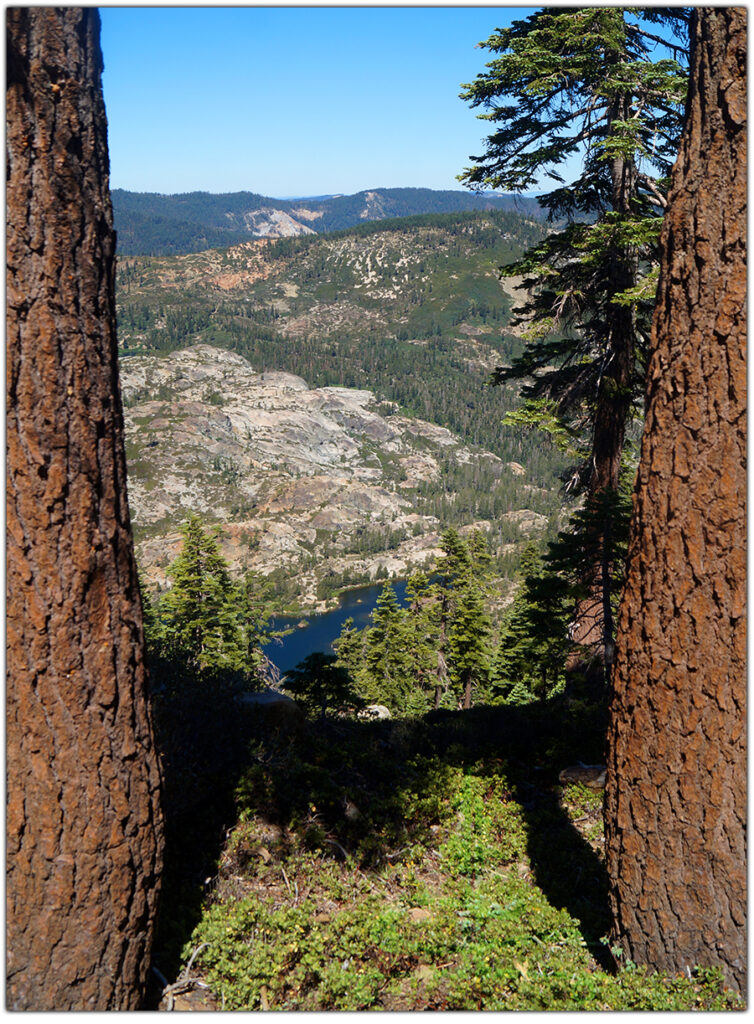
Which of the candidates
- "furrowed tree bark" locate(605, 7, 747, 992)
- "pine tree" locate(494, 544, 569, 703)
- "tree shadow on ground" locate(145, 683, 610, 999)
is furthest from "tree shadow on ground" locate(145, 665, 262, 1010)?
"pine tree" locate(494, 544, 569, 703)

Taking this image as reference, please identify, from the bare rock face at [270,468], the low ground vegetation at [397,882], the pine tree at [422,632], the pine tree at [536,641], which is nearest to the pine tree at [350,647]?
the pine tree at [422,632]

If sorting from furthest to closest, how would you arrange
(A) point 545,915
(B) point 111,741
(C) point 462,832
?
(C) point 462,832, (A) point 545,915, (B) point 111,741

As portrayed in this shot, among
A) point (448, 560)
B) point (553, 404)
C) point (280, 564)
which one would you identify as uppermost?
point (553, 404)

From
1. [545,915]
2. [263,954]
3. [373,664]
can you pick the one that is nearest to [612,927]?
[545,915]

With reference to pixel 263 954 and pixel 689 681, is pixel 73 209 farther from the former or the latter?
pixel 263 954

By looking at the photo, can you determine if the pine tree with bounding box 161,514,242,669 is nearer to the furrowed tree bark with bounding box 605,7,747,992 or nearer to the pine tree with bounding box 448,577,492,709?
the pine tree with bounding box 448,577,492,709

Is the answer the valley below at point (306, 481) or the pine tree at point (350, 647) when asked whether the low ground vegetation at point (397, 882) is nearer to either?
the pine tree at point (350, 647)

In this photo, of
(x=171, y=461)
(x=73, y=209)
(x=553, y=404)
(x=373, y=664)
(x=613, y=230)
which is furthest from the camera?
(x=171, y=461)

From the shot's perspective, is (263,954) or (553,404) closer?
(263,954)
